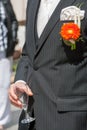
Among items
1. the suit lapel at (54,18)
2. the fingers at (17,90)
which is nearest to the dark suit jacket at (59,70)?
the suit lapel at (54,18)

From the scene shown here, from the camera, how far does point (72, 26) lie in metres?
2.46

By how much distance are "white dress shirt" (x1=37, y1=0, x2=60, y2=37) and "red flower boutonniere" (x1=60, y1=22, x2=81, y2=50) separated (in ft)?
0.54

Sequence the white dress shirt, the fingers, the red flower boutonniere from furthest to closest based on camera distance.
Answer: the fingers → the white dress shirt → the red flower boutonniere

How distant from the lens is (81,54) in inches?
97.7

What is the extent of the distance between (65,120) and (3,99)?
317 cm

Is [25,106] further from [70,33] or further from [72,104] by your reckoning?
[70,33]

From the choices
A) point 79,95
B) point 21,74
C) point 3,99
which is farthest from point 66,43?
point 3,99

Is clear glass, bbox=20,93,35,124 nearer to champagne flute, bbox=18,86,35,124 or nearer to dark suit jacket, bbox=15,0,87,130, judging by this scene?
champagne flute, bbox=18,86,35,124

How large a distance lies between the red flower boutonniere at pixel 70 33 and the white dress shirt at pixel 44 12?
166 mm

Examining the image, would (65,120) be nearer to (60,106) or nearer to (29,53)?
(60,106)

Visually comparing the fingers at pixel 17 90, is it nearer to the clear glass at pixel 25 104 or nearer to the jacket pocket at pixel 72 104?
the clear glass at pixel 25 104

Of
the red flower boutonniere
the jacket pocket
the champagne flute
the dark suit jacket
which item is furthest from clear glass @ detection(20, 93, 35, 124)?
the red flower boutonniere

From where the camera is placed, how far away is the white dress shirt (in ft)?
8.53

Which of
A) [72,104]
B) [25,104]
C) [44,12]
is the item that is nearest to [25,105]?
[25,104]
